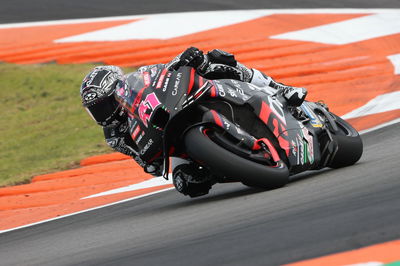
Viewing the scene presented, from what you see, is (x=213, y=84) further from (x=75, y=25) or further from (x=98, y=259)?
(x=75, y=25)

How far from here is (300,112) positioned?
6922 mm

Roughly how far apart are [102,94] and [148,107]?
579mm

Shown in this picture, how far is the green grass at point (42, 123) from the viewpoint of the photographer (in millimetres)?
10453

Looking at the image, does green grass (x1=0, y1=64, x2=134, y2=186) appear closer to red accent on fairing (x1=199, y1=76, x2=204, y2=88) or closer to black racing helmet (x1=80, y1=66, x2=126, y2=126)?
black racing helmet (x1=80, y1=66, x2=126, y2=126)

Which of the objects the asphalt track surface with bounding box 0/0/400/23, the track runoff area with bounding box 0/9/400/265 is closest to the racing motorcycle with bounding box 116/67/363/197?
the track runoff area with bounding box 0/9/400/265

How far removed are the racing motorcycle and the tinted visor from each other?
197 mm

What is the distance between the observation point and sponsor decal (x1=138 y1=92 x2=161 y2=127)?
6.23m

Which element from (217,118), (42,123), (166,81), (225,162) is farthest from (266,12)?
(225,162)

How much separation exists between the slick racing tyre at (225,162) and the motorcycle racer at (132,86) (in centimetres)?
55

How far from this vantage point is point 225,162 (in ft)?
19.3

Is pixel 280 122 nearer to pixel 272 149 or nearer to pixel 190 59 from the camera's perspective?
pixel 272 149

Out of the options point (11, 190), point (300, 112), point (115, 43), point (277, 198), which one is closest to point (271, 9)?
point (115, 43)

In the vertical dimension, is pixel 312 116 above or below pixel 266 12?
above

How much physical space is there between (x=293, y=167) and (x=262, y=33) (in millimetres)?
8536
